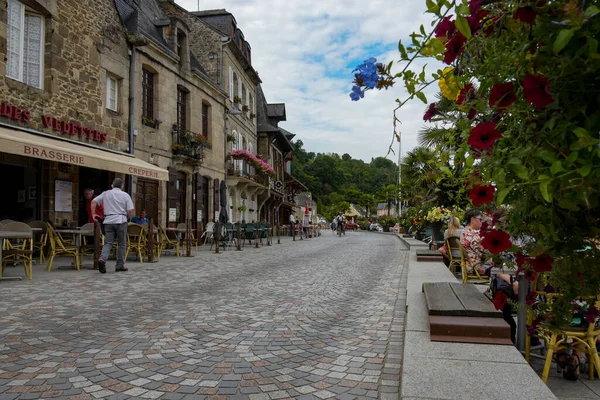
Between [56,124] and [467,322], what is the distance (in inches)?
424

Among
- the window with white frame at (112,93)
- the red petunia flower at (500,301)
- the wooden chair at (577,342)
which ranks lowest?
the wooden chair at (577,342)

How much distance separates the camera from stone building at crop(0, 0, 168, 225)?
973 centimetres

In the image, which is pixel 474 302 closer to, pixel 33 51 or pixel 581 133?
pixel 581 133

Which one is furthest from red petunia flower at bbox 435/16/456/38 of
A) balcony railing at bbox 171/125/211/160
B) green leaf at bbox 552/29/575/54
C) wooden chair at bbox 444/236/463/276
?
balcony railing at bbox 171/125/211/160

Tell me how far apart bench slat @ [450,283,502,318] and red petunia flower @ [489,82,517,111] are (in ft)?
6.73

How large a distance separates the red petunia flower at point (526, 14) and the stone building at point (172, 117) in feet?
46.2

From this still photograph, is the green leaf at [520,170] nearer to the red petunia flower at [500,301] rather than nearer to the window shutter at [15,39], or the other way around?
the red petunia flower at [500,301]

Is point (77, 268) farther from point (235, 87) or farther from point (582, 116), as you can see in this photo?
point (235, 87)

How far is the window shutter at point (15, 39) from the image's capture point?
9.88m

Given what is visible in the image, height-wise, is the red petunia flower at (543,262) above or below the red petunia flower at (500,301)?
above

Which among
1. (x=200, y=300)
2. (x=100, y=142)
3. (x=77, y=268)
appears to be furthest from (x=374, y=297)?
(x=100, y=142)

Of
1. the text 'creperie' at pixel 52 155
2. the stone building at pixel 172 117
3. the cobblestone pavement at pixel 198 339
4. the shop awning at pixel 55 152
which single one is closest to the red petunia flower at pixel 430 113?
the cobblestone pavement at pixel 198 339

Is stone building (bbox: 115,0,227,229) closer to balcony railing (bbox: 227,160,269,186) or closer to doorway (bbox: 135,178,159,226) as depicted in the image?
doorway (bbox: 135,178,159,226)

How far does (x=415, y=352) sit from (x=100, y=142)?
11.8m
